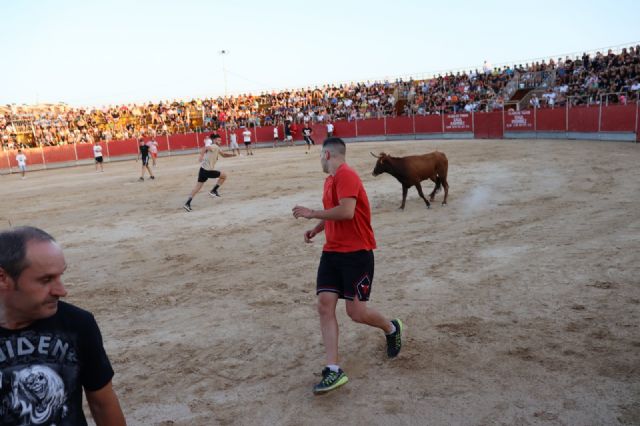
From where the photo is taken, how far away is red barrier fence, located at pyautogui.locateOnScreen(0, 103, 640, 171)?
67.9 ft

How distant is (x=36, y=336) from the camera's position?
5.72ft

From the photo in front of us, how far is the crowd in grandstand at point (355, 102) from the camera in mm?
24203

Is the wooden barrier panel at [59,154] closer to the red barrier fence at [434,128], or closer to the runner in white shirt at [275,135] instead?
the red barrier fence at [434,128]

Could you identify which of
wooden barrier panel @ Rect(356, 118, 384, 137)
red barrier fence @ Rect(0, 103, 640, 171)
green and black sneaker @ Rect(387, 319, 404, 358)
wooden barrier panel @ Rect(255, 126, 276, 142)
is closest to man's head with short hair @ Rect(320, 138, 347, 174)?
green and black sneaker @ Rect(387, 319, 404, 358)

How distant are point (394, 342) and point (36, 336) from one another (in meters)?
3.00

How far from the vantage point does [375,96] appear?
127 feet

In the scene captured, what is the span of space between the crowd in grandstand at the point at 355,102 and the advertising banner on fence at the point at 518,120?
984mm

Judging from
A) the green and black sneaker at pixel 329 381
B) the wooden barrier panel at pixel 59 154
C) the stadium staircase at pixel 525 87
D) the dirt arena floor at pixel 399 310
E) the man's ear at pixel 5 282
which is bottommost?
the dirt arena floor at pixel 399 310

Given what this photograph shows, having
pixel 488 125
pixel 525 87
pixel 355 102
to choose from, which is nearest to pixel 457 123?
pixel 488 125

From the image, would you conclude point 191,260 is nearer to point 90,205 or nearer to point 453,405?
point 453,405

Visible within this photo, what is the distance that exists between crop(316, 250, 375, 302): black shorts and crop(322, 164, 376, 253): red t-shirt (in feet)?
0.19

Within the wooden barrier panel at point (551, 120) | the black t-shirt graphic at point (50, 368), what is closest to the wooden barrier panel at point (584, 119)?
the wooden barrier panel at point (551, 120)

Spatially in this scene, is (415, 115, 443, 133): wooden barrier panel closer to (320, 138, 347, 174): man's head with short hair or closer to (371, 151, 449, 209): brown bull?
(371, 151, 449, 209): brown bull

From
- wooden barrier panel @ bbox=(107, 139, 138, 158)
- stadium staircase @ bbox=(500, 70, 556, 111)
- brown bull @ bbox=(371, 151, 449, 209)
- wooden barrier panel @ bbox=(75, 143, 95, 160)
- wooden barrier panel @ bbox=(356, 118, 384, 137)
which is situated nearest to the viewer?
brown bull @ bbox=(371, 151, 449, 209)
